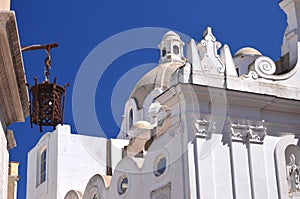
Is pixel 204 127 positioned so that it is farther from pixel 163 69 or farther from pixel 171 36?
pixel 171 36

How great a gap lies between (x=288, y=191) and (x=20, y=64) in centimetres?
1125

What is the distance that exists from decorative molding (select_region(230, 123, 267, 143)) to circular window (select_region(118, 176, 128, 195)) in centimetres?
431

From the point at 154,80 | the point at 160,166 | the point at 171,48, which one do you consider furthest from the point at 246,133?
the point at 171,48

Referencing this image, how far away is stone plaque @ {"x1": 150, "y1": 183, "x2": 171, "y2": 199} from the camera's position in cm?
1673

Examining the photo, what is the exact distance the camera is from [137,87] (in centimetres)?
3070

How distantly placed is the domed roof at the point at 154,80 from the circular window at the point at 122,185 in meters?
8.59

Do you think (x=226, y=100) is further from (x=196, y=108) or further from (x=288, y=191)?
(x=288, y=191)

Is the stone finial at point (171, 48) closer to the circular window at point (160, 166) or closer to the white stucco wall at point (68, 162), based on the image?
the white stucco wall at point (68, 162)

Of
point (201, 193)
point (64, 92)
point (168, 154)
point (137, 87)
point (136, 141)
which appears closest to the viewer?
point (64, 92)

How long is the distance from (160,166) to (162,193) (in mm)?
756

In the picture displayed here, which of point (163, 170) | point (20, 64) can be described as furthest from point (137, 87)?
point (20, 64)

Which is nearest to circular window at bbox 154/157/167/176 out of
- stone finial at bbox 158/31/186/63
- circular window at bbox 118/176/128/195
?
circular window at bbox 118/176/128/195

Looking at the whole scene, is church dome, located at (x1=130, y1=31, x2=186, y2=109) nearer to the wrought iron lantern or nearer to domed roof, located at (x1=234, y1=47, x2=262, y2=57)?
domed roof, located at (x1=234, y1=47, x2=262, y2=57)

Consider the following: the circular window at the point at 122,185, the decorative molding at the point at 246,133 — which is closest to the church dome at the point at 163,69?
the circular window at the point at 122,185
